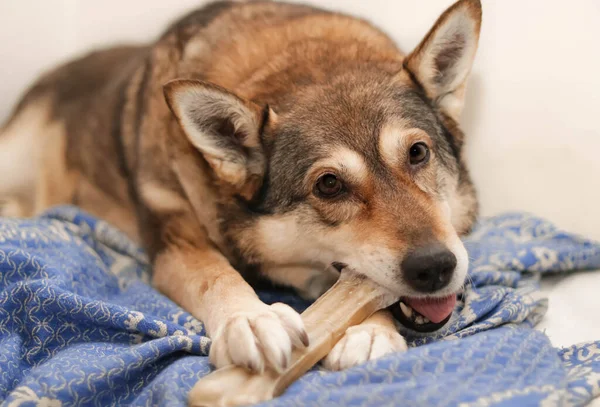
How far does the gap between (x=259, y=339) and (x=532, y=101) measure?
169 centimetres

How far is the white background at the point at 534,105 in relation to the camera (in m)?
2.45

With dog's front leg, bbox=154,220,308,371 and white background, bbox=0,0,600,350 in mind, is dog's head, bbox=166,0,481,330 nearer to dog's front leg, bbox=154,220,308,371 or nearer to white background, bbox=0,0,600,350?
dog's front leg, bbox=154,220,308,371

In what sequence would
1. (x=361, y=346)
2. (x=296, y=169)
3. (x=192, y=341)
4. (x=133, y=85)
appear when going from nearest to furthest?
1. (x=361, y=346)
2. (x=192, y=341)
3. (x=296, y=169)
4. (x=133, y=85)

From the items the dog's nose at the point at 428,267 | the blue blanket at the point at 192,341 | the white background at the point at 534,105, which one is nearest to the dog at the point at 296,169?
the dog's nose at the point at 428,267

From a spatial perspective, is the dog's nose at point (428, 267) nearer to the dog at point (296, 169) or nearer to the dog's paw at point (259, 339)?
the dog at point (296, 169)

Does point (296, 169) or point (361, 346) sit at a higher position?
point (296, 169)

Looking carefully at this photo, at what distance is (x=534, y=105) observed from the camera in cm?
258

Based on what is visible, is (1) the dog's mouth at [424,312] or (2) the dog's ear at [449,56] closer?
(1) the dog's mouth at [424,312]

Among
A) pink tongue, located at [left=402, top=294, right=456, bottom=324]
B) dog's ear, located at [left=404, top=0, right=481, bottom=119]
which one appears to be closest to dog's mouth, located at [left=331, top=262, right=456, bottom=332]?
pink tongue, located at [left=402, top=294, right=456, bottom=324]

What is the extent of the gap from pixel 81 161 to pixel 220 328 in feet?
5.92

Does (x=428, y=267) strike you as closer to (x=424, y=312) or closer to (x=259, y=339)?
(x=424, y=312)

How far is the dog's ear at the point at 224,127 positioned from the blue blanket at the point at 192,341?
0.45 metres

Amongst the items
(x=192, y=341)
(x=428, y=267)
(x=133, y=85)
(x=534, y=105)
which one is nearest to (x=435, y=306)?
(x=428, y=267)

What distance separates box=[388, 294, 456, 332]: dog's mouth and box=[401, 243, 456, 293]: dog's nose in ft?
0.38
